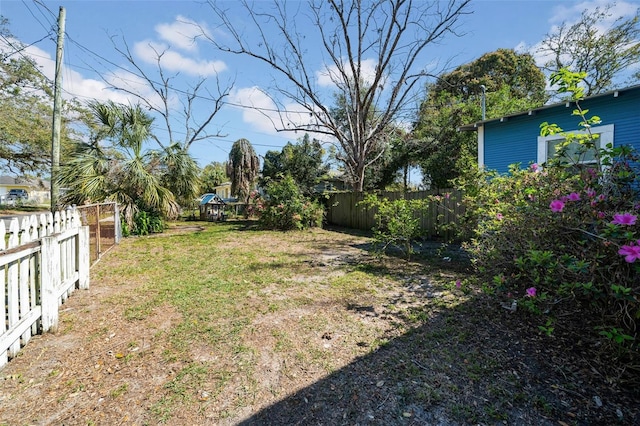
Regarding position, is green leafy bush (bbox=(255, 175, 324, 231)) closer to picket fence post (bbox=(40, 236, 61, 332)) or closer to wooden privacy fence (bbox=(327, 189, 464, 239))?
wooden privacy fence (bbox=(327, 189, 464, 239))

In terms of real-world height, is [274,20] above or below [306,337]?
above

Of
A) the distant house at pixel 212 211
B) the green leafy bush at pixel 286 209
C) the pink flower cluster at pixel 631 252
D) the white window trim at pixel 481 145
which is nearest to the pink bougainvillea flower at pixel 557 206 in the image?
the pink flower cluster at pixel 631 252

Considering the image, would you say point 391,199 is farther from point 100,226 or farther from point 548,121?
point 100,226

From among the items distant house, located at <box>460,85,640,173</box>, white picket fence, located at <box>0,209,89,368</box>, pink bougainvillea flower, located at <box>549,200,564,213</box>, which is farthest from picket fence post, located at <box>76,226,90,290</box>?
distant house, located at <box>460,85,640,173</box>

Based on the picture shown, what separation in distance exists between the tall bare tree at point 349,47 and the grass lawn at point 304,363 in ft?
29.7

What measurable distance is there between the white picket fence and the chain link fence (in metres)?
1.29

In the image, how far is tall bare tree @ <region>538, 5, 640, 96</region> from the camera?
1452cm

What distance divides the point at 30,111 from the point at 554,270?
70.8 feet

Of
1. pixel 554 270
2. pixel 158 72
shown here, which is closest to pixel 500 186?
pixel 554 270

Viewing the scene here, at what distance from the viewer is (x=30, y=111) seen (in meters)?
15.0

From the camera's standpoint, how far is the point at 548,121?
6.42 metres

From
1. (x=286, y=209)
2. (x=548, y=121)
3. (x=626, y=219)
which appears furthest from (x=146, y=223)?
(x=548, y=121)

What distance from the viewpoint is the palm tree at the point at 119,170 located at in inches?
326

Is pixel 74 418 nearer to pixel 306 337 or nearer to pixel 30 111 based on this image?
pixel 306 337
